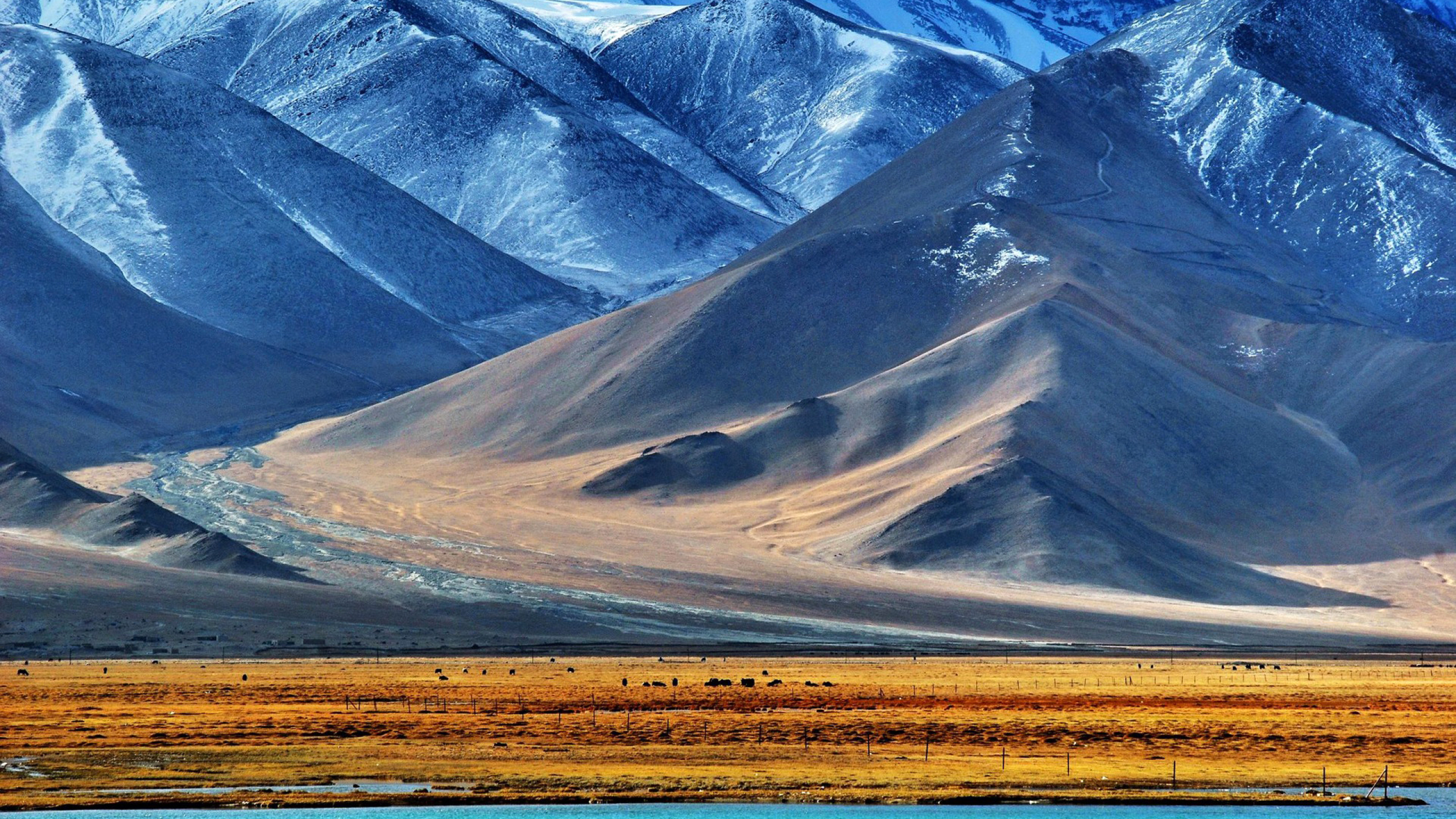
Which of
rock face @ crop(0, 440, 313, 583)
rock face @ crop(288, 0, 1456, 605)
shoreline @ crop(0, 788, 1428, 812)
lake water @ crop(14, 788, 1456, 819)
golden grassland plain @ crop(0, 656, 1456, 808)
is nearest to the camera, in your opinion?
lake water @ crop(14, 788, 1456, 819)

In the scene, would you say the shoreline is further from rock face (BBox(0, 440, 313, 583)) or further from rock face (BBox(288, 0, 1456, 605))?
rock face (BBox(288, 0, 1456, 605))

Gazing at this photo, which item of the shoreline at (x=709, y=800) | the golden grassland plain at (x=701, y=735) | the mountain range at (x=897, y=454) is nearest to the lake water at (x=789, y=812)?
the shoreline at (x=709, y=800)

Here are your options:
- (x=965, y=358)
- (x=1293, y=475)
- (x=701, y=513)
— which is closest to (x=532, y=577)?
(x=701, y=513)

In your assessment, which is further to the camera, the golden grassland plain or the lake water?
the golden grassland plain

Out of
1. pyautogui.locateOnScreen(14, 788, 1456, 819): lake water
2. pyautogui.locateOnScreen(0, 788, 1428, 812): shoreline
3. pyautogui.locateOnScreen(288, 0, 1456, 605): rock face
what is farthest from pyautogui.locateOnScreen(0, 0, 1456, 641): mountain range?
pyautogui.locateOnScreen(14, 788, 1456, 819): lake water

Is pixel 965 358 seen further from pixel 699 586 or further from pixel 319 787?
pixel 319 787

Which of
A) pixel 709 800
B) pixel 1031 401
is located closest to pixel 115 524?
pixel 1031 401

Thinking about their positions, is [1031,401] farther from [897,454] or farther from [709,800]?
[709,800]
